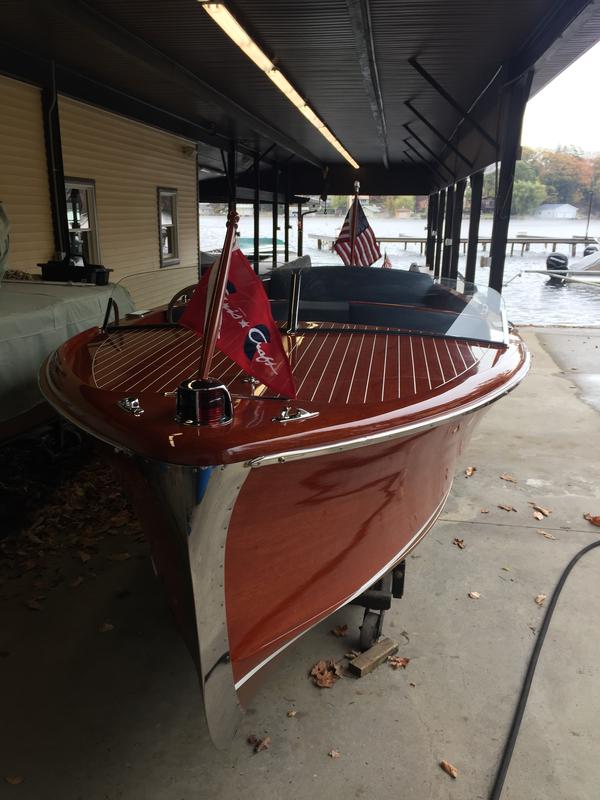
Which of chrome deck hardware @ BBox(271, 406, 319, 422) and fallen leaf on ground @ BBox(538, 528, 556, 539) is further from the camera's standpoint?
fallen leaf on ground @ BBox(538, 528, 556, 539)

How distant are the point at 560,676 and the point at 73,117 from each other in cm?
767

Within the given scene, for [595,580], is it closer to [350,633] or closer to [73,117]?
[350,633]

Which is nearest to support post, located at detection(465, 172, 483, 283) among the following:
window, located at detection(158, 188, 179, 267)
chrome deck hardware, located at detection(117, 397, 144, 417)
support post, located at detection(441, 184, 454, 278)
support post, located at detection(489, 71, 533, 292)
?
support post, located at detection(489, 71, 533, 292)

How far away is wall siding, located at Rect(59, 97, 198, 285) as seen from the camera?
768 centimetres

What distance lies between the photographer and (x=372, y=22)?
497 centimetres

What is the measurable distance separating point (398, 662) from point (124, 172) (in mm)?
8241

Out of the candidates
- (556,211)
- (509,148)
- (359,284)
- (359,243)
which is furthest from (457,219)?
(556,211)

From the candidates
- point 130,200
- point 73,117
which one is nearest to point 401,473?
point 73,117

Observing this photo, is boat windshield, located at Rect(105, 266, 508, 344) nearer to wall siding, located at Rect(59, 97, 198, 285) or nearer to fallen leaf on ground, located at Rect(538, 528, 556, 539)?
fallen leaf on ground, located at Rect(538, 528, 556, 539)

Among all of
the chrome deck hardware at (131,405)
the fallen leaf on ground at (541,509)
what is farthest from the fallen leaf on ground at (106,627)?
the fallen leaf on ground at (541,509)

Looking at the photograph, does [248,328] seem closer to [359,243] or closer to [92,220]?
[359,243]

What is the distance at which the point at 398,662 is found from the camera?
8.52 feet

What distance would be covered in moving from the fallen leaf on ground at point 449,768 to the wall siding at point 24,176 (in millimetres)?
5982

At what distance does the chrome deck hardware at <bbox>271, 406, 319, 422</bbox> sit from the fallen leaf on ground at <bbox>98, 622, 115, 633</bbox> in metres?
1.45
